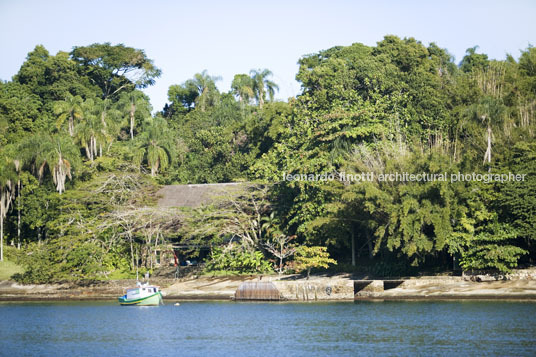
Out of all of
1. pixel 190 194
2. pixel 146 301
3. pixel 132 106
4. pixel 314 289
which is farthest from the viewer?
pixel 132 106

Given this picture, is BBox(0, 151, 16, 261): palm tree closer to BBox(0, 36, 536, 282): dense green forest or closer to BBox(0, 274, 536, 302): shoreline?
BBox(0, 36, 536, 282): dense green forest

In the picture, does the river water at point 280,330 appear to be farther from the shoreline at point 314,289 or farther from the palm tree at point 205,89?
the palm tree at point 205,89

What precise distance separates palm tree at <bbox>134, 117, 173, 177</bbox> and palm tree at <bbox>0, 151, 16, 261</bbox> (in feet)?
35.4

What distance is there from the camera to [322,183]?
41219 millimetres

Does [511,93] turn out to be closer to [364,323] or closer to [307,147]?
[307,147]

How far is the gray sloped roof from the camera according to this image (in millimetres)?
48875

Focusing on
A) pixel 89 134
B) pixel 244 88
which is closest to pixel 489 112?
pixel 89 134

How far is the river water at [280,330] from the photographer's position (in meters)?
24.2

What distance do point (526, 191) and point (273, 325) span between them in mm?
15352

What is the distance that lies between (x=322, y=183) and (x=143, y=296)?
41.7 feet

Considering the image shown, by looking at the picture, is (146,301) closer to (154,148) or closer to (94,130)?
(94,130)

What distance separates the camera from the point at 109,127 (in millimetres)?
59938

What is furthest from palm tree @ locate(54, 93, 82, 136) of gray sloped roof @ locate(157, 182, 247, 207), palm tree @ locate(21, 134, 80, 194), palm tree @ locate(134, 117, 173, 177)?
gray sloped roof @ locate(157, 182, 247, 207)

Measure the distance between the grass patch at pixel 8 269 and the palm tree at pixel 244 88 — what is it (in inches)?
1315
